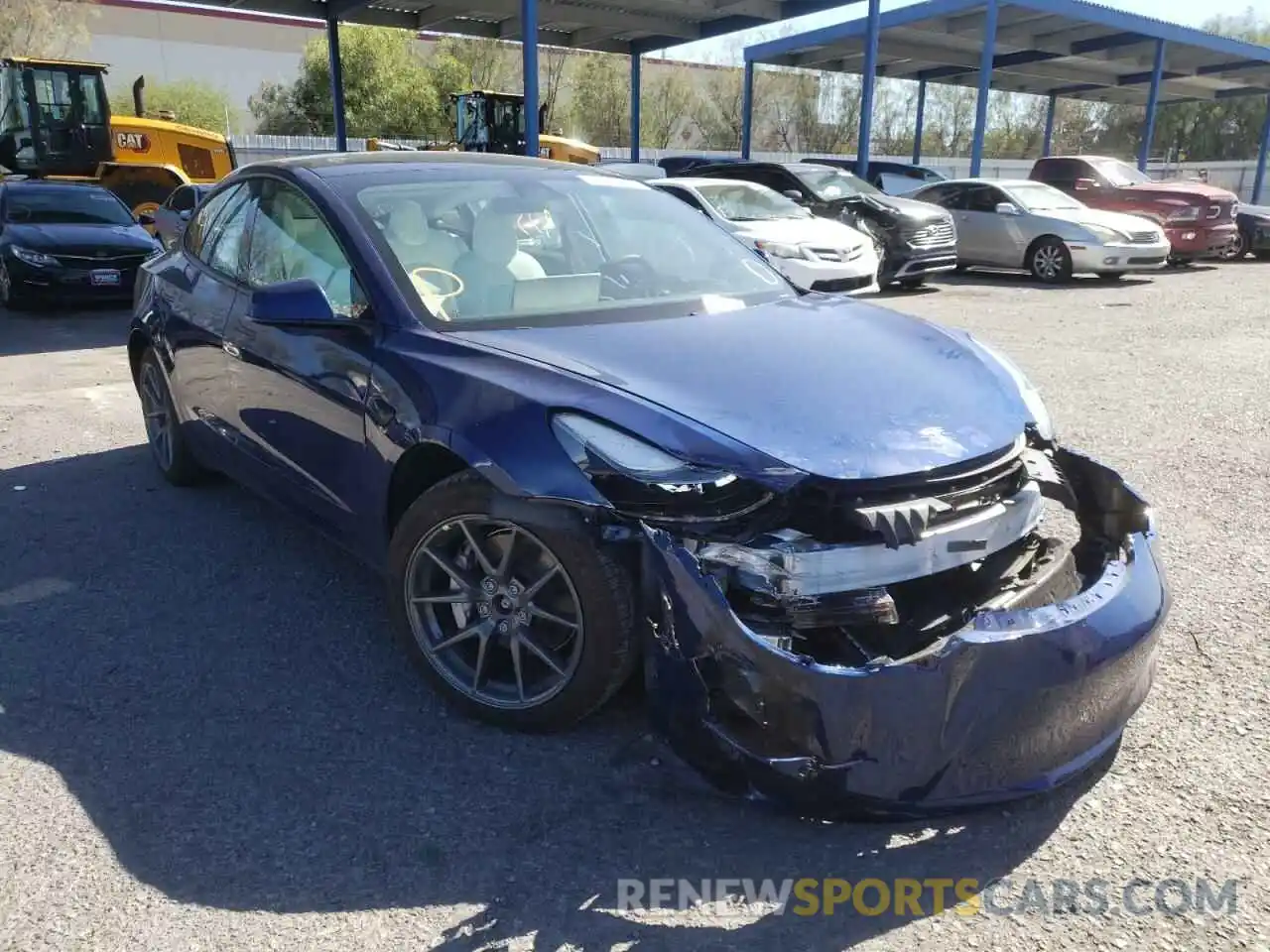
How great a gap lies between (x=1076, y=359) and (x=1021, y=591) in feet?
21.7

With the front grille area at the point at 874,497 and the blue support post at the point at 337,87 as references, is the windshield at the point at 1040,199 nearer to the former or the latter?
the blue support post at the point at 337,87

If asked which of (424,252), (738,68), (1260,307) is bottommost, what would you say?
(1260,307)

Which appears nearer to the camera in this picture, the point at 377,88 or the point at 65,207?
the point at 65,207

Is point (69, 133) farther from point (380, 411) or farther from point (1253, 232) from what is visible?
point (1253, 232)

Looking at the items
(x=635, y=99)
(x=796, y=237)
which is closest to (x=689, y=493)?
(x=796, y=237)

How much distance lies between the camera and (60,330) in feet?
33.9

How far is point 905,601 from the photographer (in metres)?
2.46

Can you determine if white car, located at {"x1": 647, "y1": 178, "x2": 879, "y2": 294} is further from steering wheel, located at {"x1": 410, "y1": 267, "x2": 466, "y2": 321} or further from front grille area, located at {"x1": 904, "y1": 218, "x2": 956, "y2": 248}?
steering wheel, located at {"x1": 410, "y1": 267, "x2": 466, "y2": 321}

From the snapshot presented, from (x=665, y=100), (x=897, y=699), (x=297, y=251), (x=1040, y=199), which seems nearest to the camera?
(x=897, y=699)

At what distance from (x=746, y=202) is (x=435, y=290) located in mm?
9564

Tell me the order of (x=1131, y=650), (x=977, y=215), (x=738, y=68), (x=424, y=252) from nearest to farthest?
(x=1131, y=650) < (x=424, y=252) < (x=977, y=215) < (x=738, y=68)

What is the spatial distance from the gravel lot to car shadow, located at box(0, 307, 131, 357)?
588 cm

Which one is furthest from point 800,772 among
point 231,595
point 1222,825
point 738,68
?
point 738,68

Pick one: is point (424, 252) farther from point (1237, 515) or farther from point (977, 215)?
point (977, 215)
